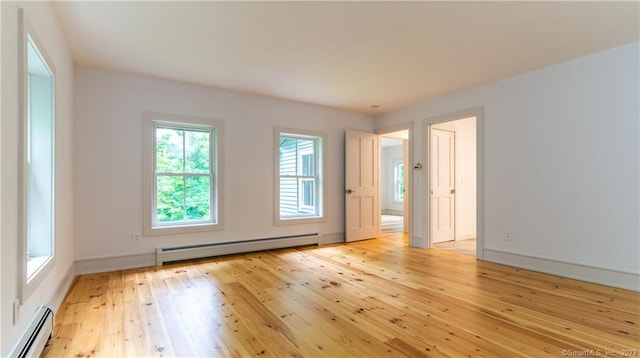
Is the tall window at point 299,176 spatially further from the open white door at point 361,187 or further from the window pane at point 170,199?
the window pane at point 170,199

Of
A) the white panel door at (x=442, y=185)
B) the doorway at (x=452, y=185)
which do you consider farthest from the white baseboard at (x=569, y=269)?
the white panel door at (x=442, y=185)

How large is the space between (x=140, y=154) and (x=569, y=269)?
5.31 metres

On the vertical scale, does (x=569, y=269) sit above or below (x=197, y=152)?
below

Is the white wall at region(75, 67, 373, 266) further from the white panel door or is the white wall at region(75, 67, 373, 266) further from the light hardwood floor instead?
the white panel door

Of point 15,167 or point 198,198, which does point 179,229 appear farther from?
point 15,167

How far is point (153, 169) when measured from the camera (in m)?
4.19

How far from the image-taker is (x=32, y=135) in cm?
240

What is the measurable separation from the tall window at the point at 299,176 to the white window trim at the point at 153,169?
963mm

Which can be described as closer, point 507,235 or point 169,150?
point 507,235

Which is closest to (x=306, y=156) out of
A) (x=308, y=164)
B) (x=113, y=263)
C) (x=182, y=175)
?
(x=308, y=164)

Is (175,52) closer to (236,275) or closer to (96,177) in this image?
(96,177)

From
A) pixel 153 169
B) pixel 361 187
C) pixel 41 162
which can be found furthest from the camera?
pixel 361 187

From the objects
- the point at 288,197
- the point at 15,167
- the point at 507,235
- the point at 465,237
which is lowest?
the point at 465,237

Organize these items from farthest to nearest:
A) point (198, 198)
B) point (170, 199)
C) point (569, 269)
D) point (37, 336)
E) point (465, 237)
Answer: point (465, 237) < point (198, 198) < point (170, 199) < point (569, 269) < point (37, 336)
